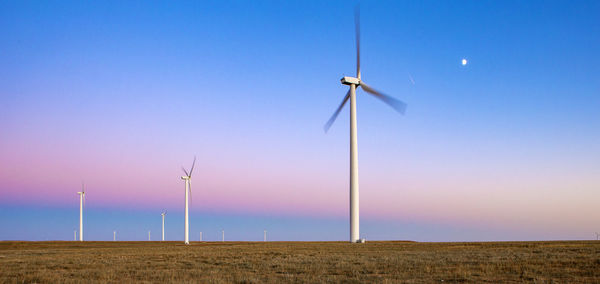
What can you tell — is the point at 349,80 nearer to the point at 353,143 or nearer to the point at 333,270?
the point at 353,143

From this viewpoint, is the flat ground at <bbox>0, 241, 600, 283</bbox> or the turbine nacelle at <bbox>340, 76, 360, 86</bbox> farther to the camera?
the turbine nacelle at <bbox>340, 76, 360, 86</bbox>

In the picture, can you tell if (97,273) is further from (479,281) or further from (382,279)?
(479,281)

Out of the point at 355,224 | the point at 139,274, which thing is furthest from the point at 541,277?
the point at 355,224

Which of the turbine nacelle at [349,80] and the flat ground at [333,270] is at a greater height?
the turbine nacelle at [349,80]

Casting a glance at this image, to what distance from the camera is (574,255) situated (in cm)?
3688

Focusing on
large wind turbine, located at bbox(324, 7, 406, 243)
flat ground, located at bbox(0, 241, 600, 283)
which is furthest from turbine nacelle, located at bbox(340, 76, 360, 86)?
flat ground, located at bbox(0, 241, 600, 283)

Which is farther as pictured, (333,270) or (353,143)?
(353,143)

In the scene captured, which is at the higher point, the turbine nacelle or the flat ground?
the turbine nacelle

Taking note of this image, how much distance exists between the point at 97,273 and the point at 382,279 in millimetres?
16183

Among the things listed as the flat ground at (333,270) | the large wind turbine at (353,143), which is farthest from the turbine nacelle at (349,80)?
the flat ground at (333,270)

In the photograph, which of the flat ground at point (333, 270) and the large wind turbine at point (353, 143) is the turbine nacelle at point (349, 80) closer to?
the large wind turbine at point (353, 143)

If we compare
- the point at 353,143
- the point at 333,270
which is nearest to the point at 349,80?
the point at 353,143

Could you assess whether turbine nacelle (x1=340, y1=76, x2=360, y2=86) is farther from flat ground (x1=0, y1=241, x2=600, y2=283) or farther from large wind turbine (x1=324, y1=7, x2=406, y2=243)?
flat ground (x1=0, y1=241, x2=600, y2=283)

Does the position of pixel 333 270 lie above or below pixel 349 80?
below
